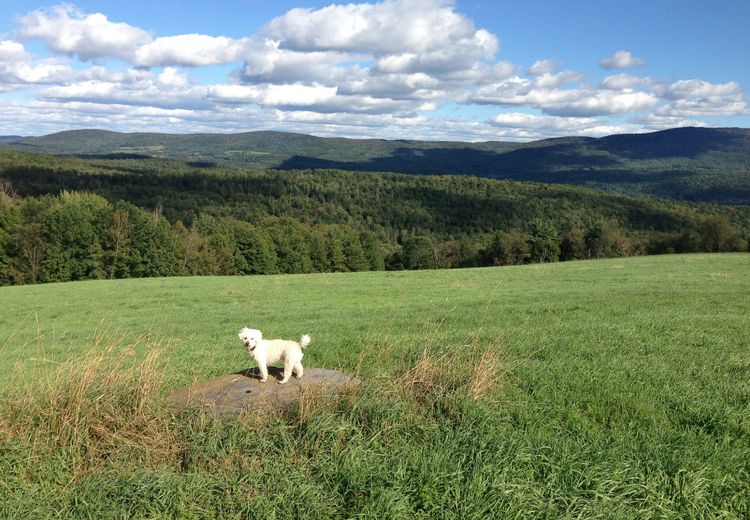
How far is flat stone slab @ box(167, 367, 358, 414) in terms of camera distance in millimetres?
6152

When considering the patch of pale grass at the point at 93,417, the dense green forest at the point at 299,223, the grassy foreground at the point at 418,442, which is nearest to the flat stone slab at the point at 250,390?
the grassy foreground at the point at 418,442

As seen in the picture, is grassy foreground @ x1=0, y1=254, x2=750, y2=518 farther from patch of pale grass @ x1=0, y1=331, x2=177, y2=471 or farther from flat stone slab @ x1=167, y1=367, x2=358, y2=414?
flat stone slab @ x1=167, y1=367, x2=358, y2=414

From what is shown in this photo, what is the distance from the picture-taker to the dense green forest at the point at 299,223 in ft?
187

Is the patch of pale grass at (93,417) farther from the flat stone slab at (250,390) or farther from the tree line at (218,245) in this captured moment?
the tree line at (218,245)

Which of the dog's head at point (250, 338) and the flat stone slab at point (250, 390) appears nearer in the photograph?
the flat stone slab at point (250, 390)

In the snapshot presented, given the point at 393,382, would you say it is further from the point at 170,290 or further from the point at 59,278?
the point at 59,278

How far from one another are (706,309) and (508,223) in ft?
430

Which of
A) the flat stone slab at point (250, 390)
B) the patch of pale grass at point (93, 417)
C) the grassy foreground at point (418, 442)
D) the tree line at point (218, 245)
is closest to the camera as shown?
the grassy foreground at point (418, 442)

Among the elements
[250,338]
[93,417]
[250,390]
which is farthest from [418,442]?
[93,417]

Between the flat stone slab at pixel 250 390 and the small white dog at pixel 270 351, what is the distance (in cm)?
18

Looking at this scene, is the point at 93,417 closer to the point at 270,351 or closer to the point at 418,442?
the point at 270,351

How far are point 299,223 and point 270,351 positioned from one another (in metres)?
86.0

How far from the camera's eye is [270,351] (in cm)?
689

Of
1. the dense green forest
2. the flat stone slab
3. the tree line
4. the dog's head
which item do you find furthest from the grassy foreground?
the dense green forest
